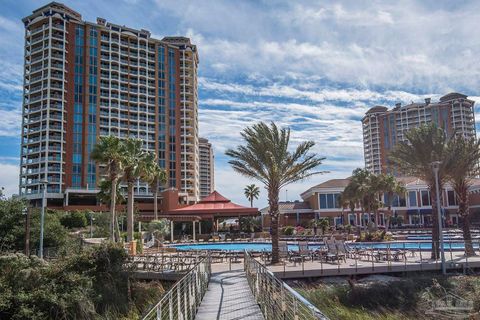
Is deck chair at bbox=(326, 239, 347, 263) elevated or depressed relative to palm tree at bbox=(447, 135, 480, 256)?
depressed

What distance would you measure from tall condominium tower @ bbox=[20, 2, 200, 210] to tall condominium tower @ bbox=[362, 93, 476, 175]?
200 ft

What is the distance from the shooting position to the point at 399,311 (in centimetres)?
1237

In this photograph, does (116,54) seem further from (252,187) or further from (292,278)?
(292,278)

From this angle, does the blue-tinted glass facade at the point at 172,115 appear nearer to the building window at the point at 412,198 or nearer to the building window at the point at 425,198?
the building window at the point at 412,198

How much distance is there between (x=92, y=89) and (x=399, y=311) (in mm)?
78727

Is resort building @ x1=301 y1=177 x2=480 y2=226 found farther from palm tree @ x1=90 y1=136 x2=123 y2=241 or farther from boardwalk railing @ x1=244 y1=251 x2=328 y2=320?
boardwalk railing @ x1=244 y1=251 x2=328 y2=320

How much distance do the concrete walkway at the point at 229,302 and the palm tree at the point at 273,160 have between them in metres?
7.33

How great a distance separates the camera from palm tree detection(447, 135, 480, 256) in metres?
24.7

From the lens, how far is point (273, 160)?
22.4 metres

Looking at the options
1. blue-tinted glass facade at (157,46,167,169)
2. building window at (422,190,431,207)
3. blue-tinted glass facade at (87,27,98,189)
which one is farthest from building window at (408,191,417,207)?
blue-tinted glass facade at (87,27,98,189)

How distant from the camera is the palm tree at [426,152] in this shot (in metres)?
24.1

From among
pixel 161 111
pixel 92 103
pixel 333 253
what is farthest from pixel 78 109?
pixel 333 253

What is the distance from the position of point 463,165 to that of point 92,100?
70.4 meters

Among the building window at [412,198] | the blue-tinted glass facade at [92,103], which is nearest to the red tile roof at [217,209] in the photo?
the building window at [412,198]
